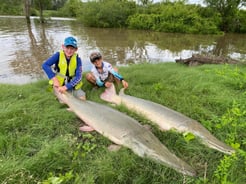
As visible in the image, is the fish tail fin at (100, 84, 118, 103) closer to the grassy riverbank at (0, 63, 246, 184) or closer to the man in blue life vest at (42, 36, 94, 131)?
the grassy riverbank at (0, 63, 246, 184)

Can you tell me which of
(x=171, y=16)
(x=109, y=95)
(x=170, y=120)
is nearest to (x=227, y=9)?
(x=171, y=16)

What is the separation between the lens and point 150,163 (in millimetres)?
2416

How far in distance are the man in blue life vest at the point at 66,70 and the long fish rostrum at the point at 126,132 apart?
0.52 meters

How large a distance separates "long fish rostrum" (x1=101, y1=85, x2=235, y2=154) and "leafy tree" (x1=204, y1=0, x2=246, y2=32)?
1076 inches

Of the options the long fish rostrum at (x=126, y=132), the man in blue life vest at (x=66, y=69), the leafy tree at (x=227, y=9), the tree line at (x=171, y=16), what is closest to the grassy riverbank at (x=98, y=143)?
the long fish rostrum at (x=126, y=132)

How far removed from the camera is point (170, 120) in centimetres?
321

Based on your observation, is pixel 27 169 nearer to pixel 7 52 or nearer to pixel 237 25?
pixel 7 52

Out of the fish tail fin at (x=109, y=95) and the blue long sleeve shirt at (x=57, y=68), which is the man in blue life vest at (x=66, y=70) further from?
Result: the fish tail fin at (x=109, y=95)

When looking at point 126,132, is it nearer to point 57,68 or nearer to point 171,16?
point 57,68

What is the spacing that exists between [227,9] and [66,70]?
96.0 feet

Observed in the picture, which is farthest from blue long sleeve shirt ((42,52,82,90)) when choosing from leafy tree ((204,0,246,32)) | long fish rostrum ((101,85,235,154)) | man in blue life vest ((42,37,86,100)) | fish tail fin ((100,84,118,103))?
leafy tree ((204,0,246,32))

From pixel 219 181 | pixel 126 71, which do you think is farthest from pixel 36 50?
pixel 219 181

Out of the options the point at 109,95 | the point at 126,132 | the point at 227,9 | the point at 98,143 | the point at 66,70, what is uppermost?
the point at 227,9

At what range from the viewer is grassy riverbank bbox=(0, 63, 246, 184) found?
2.24 metres
